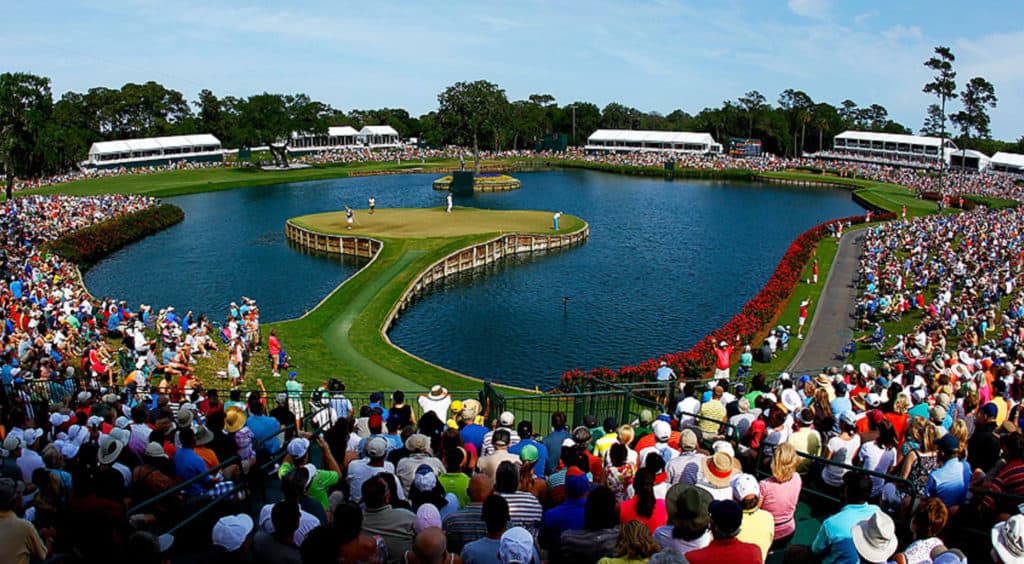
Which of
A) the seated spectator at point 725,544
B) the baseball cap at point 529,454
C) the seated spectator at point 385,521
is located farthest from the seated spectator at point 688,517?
the baseball cap at point 529,454

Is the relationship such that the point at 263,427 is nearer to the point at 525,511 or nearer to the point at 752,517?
the point at 525,511

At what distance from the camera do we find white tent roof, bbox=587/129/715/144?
142 m

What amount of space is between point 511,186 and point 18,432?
92.5 metres

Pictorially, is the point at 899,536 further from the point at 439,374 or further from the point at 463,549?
the point at 439,374

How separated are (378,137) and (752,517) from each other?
160 meters

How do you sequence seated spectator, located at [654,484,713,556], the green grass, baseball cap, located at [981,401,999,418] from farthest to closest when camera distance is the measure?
the green grass, baseball cap, located at [981,401,999,418], seated spectator, located at [654,484,713,556]

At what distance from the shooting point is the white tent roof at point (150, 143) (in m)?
111

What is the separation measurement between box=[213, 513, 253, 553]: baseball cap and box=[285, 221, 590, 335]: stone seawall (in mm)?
35400

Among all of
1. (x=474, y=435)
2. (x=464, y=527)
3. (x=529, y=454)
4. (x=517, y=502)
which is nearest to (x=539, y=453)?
(x=529, y=454)

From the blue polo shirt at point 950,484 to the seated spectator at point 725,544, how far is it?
359 centimetres

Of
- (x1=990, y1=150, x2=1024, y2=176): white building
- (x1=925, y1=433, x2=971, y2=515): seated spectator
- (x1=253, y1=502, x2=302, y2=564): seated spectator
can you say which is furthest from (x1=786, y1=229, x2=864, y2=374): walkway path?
(x1=990, y1=150, x2=1024, y2=176): white building

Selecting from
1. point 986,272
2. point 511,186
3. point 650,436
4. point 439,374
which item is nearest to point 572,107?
point 511,186

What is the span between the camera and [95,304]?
112 feet

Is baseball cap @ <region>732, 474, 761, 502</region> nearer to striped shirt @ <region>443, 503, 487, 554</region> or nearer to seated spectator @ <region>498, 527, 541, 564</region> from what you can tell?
seated spectator @ <region>498, 527, 541, 564</region>
